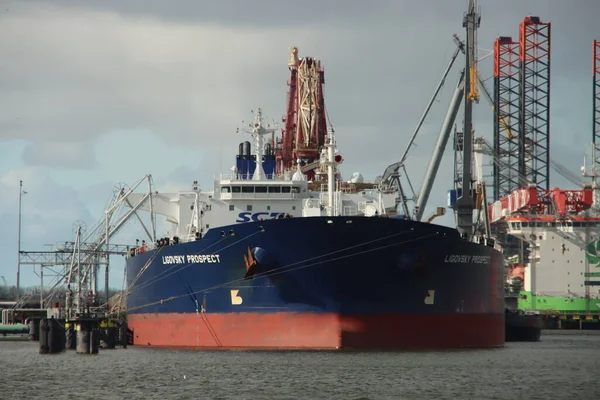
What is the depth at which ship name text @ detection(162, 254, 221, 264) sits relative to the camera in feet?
145

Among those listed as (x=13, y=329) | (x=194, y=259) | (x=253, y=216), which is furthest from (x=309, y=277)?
(x=13, y=329)

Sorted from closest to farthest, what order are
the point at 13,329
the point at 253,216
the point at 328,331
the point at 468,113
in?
the point at 328,331
the point at 253,216
the point at 468,113
the point at 13,329

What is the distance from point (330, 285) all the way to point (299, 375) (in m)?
7.07

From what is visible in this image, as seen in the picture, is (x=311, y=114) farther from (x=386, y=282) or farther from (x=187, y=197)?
(x=386, y=282)

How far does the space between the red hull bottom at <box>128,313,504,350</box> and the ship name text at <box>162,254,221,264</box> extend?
6.66 ft

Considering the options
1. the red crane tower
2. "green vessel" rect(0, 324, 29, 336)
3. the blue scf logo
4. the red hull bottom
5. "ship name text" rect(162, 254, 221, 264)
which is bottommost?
"green vessel" rect(0, 324, 29, 336)

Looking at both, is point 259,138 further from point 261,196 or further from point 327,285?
point 327,285

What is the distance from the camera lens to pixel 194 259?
45344 millimetres

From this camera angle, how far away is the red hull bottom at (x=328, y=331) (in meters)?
41.5

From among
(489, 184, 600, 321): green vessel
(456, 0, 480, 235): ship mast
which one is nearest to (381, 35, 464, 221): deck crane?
(456, 0, 480, 235): ship mast

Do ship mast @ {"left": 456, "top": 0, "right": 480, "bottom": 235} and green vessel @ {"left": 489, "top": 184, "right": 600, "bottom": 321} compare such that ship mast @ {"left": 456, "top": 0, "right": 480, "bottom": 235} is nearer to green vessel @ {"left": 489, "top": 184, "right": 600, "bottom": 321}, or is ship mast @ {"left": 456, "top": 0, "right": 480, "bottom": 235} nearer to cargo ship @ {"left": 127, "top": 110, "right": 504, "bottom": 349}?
cargo ship @ {"left": 127, "top": 110, "right": 504, "bottom": 349}

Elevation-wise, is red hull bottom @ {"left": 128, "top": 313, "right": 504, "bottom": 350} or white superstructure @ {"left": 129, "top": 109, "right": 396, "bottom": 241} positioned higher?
white superstructure @ {"left": 129, "top": 109, "right": 396, "bottom": 241}

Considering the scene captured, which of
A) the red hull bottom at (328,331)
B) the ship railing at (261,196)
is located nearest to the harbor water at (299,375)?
the red hull bottom at (328,331)

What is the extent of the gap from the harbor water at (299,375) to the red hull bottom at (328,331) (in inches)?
25.6
